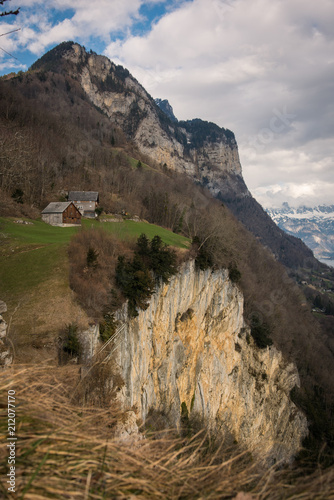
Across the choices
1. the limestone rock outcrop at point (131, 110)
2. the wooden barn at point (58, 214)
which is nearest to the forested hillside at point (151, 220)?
the wooden barn at point (58, 214)

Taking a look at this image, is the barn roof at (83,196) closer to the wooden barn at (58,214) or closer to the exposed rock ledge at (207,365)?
the wooden barn at (58,214)

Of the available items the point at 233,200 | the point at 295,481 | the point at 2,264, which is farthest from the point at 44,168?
the point at 233,200

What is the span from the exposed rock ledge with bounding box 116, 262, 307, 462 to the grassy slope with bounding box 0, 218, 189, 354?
404cm

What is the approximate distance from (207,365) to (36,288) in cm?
2041

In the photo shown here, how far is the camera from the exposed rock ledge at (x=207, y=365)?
19.1 metres

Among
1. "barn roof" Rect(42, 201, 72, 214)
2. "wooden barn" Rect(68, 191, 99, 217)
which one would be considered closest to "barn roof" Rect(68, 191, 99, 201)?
"wooden barn" Rect(68, 191, 99, 217)

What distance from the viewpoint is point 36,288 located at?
1408cm

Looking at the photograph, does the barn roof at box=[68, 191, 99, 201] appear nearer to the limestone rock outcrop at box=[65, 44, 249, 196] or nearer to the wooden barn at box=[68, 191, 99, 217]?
the wooden barn at box=[68, 191, 99, 217]

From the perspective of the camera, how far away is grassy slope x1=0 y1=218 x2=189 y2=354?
11.8 metres

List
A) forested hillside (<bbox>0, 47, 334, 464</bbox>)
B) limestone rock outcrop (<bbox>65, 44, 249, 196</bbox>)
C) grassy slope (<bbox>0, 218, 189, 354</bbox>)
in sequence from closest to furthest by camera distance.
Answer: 1. grassy slope (<bbox>0, 218, 189, 354</bbox>)
2. forested hillside (<bbox>0, 47, 334, 464</bbox>)
3. limestone rock outcrop (<bbox>65, 44, 249, 196</bbox>)

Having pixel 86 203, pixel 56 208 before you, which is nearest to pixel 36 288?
pixel 56 208

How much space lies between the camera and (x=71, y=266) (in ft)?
53.4

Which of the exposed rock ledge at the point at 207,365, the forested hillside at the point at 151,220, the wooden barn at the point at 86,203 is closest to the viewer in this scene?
the exposed rock ledge at the point at 207,365

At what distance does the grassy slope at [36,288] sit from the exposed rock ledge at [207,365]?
4.04m
